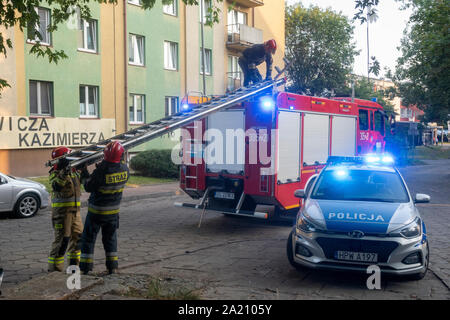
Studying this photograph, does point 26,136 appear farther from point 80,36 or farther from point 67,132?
point 80,36

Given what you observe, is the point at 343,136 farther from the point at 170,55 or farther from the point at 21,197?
the point at 170,55

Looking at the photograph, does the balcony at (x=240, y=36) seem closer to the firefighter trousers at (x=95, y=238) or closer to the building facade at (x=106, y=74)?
the building facade at (x=106, y=74)

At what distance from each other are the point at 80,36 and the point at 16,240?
49.0ft

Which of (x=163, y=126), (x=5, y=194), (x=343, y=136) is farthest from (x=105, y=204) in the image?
(x=343, y=136)

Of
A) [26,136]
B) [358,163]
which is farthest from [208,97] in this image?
[26,136]

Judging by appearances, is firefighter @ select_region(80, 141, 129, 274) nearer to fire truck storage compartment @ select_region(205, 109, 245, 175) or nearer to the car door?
fire truck storage compartment @ select_region(205, 109, 245, 175)

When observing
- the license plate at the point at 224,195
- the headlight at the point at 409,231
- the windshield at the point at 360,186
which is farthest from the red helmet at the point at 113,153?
the license plate at the point at 224,195

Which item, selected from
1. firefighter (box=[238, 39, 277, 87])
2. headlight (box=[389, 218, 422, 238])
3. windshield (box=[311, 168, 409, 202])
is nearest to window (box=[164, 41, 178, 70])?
firefighter (box=[238, 39, 277, 87])

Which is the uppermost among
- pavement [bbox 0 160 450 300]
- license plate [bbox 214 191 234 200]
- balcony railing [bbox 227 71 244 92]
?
balcony railing [bbox 227 71 244 92]

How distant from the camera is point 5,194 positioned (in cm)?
1099

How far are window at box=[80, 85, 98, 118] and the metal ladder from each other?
13.3m

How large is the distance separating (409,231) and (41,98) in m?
17.7

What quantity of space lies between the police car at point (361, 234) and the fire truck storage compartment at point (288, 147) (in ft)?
8.92

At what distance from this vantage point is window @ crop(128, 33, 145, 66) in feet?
79.3
